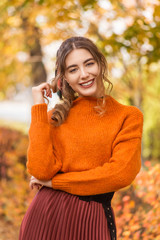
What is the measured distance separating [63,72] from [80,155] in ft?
1.80

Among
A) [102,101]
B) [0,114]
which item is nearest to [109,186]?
[102,101]

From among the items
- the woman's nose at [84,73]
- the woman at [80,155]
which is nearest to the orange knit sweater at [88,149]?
the woman at [80,155]

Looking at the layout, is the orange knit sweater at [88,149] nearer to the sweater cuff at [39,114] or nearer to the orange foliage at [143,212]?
the sweater cuff at [39,114]

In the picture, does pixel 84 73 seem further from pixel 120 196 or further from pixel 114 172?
pixel 120 196

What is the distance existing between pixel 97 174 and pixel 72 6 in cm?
269

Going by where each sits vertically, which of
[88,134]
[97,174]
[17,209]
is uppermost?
[88,134]

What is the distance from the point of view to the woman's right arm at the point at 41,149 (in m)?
1.95

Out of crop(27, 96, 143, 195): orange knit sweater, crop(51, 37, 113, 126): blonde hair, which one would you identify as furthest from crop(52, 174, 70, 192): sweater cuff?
crop(51, 37, 113, 126): blonde hair

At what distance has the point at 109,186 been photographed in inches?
73.3

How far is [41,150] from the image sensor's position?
1964mm

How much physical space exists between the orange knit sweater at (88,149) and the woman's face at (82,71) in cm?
14

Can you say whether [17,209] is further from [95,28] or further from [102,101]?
[102,101]

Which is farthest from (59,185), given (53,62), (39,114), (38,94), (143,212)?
(53,62)

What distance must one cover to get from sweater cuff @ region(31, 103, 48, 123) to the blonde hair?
0.07 meters
